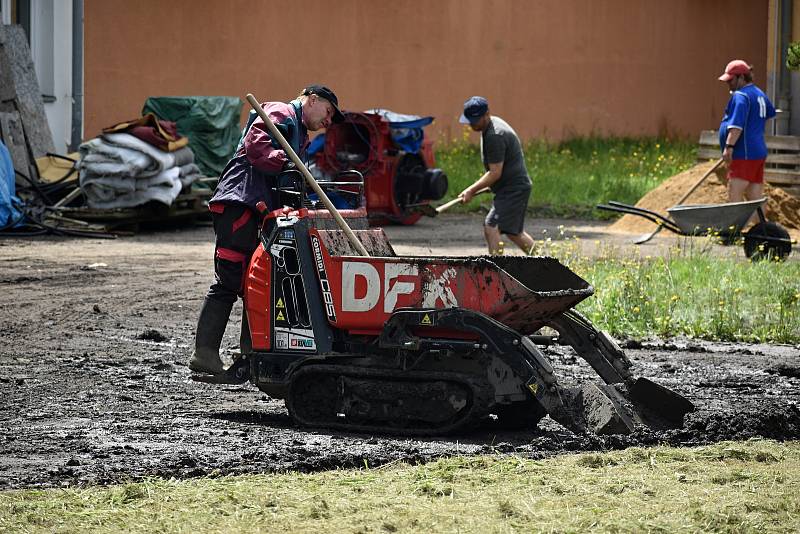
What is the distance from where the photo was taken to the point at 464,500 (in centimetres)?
520

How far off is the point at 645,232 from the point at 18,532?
13.4 metres

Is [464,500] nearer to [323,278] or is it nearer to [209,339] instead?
[323,278]

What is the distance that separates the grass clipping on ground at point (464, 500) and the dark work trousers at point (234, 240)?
1.67 meters

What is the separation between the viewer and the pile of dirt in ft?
55.0

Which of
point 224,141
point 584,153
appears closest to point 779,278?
point 224,141

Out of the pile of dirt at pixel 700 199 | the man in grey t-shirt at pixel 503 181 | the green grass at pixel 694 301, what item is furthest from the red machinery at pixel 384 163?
the green grass at pixel 694 301

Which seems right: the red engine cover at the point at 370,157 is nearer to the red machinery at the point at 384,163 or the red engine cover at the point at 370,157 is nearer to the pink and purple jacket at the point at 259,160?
the red machinery at the point at 384,163

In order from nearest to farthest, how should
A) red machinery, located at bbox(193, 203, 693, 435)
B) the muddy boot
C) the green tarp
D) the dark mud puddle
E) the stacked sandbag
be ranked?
the dark mud puddle
red machinery, located at bbox(193, 203, 693, 435)
the muddy boot
the stacked sandbag
the green tarp

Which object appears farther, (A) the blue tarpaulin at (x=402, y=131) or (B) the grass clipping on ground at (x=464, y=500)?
(A) the blue tarpaulin at (x=402, y=131)

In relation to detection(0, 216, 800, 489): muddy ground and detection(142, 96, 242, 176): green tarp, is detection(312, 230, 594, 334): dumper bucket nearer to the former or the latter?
detection(0, 216, 800, 489): muddy ground

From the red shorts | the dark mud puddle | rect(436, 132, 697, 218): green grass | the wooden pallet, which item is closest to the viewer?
the dark mud puddle

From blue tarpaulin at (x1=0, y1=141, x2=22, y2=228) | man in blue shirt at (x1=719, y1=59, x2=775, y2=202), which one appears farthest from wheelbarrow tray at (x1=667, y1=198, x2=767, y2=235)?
blue tarpaulin at (x1=0, y1=141, x2=22, y2=228)

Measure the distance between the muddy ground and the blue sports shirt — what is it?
521 cm

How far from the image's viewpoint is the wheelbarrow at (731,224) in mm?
12773
